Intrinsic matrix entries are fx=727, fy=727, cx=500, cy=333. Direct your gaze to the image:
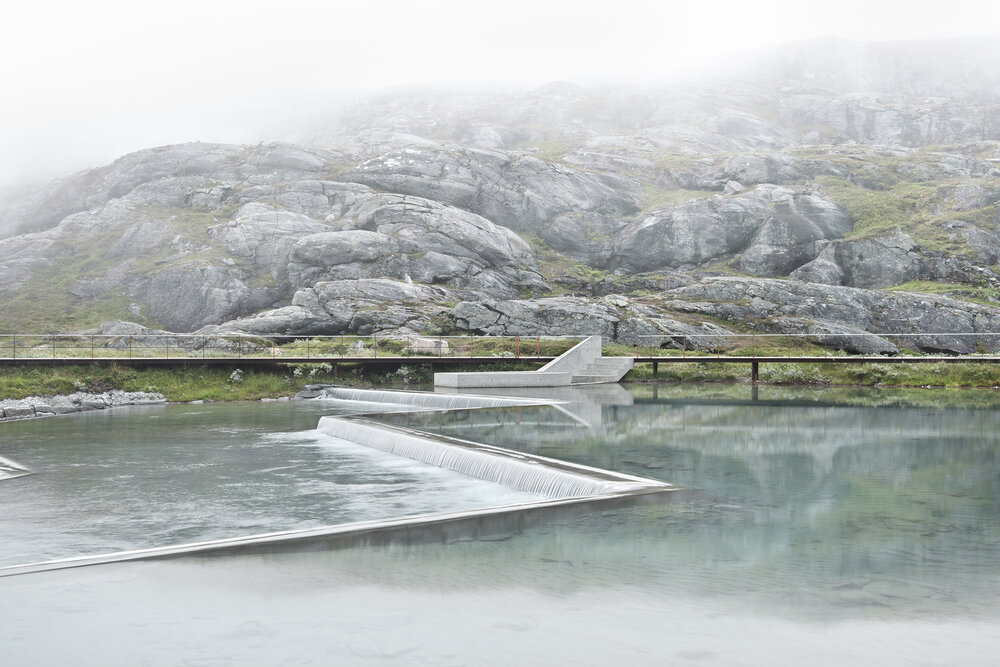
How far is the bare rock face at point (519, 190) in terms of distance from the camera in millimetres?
67438

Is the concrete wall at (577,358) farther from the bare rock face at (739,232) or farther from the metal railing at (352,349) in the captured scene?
the bare rock face at (739,232)

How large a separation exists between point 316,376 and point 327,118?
9392 centimetres

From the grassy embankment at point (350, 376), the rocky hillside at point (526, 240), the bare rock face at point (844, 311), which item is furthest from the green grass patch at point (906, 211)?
the grassy embankment at point (350, 376)

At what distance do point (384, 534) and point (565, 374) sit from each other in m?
23.4

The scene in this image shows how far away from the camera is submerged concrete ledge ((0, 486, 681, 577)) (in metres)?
7.44

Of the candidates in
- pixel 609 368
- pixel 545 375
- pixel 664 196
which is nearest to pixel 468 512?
pixel 545 375

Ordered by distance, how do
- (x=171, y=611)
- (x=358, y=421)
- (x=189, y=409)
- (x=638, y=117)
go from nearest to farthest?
(x=171, y=611) → (x=358, y=421) → (x=189, y=409) → (x=638, y=117)

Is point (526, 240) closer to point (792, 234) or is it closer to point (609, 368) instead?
point (792, 234)

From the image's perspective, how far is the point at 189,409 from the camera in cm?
2395

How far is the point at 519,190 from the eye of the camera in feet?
232

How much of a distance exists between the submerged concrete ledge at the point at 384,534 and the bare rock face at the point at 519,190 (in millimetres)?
57700

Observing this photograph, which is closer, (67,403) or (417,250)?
(67,403)

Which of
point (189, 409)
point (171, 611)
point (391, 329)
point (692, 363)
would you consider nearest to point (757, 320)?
point (692, 363)

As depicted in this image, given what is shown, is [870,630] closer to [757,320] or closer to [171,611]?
[171,611]
